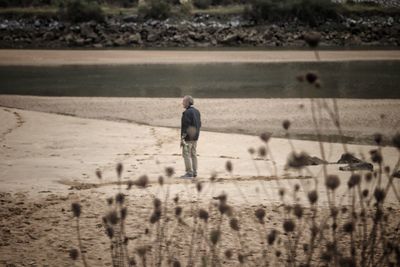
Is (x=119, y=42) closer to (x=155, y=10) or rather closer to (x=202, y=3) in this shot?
(x=155, y=10)

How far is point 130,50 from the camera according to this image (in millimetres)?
50344

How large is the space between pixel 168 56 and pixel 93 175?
3433cm

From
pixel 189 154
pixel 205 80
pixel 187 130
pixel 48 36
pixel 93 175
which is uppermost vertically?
pixel 48 36

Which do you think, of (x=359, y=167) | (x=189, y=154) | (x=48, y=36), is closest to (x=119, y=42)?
(x=48, y=36)

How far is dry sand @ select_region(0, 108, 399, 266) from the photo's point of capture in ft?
24.7

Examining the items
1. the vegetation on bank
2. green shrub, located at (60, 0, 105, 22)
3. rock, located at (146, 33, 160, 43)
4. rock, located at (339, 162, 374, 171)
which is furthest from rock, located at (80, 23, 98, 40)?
rock, located at (339, 162, 374, 171)

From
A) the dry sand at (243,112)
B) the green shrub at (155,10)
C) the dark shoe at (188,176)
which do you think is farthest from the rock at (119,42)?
the dark shoe at (188,176)

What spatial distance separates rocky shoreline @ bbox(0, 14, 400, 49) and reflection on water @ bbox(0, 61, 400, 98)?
1681 centimetres

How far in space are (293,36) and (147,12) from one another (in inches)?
612

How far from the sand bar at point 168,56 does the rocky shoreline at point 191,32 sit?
7011mm

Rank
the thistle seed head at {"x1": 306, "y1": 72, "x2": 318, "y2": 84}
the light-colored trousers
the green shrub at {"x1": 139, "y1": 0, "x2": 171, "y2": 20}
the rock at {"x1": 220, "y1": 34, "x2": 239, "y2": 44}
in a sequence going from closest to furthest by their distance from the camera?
1. the thistle seed head at {"x1": 306, "y1": 72, "x2": 318, "y2": 84}
2. the light-colored trousers
3. the rock at {"x1": 220, "y1": 34, "x2": 239, "y2": 44}
4. the green shrub at {"x1": 139, "y1": 0, "x2": 171, "y2": 20}

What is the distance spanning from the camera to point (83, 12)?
62.3m

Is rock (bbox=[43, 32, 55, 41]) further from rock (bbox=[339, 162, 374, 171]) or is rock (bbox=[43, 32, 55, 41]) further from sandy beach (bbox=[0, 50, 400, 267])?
rock (bbox=[339, 162, 374, 171])

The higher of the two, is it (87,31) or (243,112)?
(87,31)
